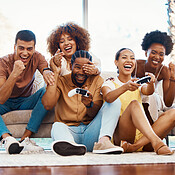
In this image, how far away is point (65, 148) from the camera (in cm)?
125

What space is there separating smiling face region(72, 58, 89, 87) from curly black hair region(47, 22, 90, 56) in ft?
1.21

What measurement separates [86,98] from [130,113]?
0.26 m

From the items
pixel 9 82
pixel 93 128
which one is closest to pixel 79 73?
pixel 93 128

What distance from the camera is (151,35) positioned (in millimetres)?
2146

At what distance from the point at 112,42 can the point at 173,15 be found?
2.51 feet

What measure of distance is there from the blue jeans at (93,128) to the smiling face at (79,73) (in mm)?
237

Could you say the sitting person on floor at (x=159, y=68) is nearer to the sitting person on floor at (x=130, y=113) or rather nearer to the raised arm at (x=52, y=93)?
the sitting person on floor at (x=130, y=113)

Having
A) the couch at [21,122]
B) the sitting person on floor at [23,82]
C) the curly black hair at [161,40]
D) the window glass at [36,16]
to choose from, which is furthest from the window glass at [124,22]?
the couch at [21,122]

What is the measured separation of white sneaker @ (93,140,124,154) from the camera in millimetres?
1292

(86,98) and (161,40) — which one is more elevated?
(161,40)

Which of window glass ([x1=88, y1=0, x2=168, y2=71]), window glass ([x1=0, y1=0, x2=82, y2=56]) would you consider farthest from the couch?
window glass ([x1=88, y1=0, x2=168, y2=71])

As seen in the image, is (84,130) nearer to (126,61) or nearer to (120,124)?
(120,124)

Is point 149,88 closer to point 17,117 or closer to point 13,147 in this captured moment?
point 13,147

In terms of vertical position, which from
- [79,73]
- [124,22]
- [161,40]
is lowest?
[79,73]
